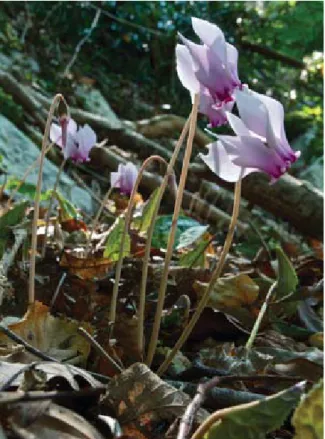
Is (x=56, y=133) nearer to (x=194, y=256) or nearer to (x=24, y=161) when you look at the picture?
(x=194, y=256)

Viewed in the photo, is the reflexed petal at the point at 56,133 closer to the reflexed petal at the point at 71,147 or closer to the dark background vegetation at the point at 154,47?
the reflexed petal at the point at 71,147

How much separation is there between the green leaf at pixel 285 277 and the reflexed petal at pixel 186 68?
47cm

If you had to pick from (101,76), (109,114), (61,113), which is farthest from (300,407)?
(101,76)

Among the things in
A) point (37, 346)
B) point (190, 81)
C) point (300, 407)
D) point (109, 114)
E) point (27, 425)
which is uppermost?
point (190, 81)

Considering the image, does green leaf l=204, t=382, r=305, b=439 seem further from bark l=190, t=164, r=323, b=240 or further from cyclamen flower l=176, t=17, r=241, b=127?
bark l=190, t=164, r=323, b=240

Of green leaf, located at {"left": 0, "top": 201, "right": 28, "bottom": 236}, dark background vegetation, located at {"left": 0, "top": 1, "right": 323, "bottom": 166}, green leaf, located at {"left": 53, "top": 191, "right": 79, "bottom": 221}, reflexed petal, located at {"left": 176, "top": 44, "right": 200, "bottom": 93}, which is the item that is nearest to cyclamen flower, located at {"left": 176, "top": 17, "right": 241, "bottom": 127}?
reflexed petal, located at {"left": 176, "top": 44, "right": 200, "bottom": 93}

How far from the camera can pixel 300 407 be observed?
0.68 meters

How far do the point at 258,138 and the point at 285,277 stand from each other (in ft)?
1.99

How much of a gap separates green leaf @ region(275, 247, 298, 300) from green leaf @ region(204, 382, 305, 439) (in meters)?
0.80

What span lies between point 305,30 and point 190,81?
8.55 meters

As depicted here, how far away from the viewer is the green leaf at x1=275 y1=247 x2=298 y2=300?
150cm

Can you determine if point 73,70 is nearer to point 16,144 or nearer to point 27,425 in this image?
point 16,144

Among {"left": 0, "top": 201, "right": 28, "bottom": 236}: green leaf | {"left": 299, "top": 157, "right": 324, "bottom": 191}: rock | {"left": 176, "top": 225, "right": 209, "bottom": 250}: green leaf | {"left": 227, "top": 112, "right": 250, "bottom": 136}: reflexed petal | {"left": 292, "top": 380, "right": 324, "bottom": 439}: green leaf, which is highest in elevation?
{"left": 227, "top": 112, "right": 250, "bottom": 136}: reflexed petal

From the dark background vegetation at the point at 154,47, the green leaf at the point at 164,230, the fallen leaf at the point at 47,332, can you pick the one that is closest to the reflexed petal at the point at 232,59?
the fallen leaf at the point at 47,332
